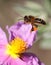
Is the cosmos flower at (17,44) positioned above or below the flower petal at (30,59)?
above

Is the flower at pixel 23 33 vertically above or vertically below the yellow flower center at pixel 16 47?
above

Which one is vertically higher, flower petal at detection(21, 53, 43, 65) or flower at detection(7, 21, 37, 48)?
flower at detection(7, 21, 37, 48)

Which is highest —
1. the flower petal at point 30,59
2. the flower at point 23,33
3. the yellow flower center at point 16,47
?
the flower at point 23,33

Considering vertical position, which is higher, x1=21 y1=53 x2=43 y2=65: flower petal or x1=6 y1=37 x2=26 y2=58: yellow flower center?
x1=6 y1=37 x2=26 y2=58: yellow flower center

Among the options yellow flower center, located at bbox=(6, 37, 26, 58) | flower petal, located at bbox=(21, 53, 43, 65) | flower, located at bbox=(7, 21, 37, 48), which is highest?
flower, located at bbox=(7, 21, 37, 48)

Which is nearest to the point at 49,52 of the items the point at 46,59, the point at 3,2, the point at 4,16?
the point at 46,59
